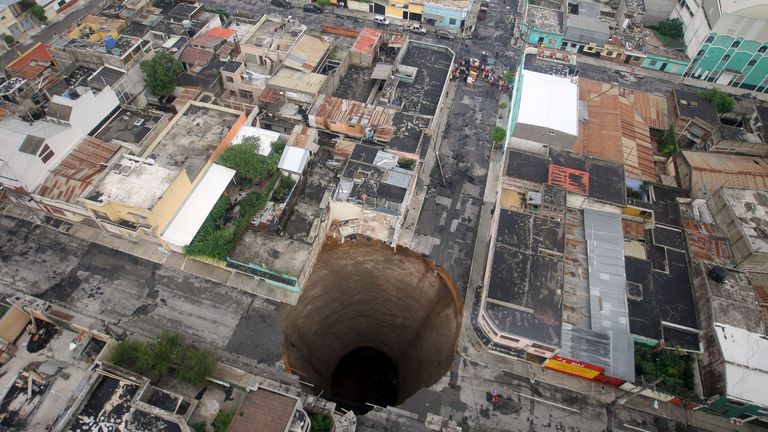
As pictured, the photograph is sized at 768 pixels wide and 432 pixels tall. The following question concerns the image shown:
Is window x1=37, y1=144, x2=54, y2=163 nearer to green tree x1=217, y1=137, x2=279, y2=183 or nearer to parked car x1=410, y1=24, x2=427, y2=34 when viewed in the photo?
green tree x1=217, y1=137, x2=279, y2=183

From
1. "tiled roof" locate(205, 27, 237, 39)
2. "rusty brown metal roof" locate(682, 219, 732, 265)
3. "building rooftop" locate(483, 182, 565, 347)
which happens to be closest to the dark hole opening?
"building rooftop" locate(483, 182, 565, 347)

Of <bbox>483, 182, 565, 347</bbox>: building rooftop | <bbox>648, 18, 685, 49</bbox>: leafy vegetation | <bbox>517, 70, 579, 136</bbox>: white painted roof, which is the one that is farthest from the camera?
<bbox>648, 18, 685, 49</bbox>: leafy vegetation

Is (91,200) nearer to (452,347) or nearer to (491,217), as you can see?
(452,347)

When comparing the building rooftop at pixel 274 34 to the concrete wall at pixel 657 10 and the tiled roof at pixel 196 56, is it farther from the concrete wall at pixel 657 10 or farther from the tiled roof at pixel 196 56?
the concrete wall at pixel 657 10

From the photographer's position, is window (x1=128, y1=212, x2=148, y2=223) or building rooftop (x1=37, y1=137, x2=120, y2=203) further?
building rooftop (x1=37, y1=137, x2=120, y2=203)

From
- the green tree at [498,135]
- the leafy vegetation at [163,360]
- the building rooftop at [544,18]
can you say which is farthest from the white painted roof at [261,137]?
the building rooftop at [544,18]

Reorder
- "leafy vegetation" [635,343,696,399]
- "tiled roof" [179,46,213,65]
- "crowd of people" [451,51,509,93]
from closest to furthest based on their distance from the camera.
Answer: "leafy vegetation" [635,343,696,399]
"tiled roof" [179,46,213,65]
"crowd of people" [451,51,509,93]
